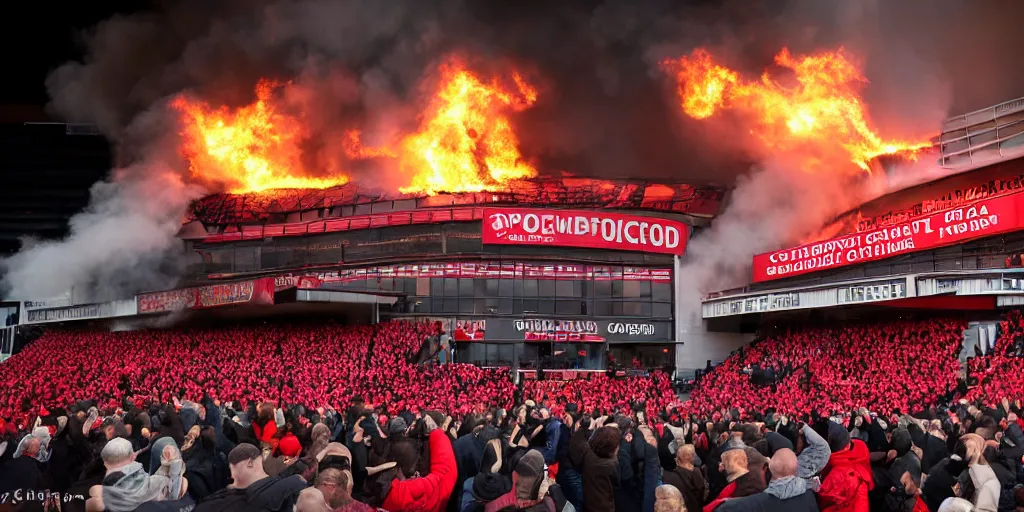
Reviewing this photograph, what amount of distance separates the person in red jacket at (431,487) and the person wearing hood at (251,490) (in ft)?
3.37

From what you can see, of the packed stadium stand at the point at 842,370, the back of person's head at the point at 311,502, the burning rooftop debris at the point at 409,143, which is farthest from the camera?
the burning rooftop debris at the point at 409,143

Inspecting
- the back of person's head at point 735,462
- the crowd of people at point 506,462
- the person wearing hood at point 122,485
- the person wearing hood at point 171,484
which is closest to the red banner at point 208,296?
the crowd of people at point 506,462

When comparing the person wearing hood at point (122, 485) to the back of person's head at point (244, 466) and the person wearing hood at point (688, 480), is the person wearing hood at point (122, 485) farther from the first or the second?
the person wearing hood at point (688, 480)

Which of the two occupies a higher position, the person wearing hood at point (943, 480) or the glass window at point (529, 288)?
the glass window at point (529, 288)

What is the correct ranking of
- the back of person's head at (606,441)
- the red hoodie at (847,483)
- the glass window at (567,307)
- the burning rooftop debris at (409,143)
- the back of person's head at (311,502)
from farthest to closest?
the burning rooftop debris at (409,143)
the glass window at (567,307)
the back of person's head at (606,441)
the red hoodie at (847,483)
the back of person's head at (311,502)

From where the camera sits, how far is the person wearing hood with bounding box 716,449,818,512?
703cm

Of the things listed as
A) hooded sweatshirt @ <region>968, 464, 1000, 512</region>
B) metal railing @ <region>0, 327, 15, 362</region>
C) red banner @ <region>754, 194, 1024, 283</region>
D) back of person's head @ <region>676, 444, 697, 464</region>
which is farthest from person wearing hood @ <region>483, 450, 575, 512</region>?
metal railing @ <region>0, 327, 15, 362</region>

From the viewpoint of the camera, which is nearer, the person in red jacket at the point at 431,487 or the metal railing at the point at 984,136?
the person in red jacket at the point at 431,487

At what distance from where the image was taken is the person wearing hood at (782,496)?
23.1 feet

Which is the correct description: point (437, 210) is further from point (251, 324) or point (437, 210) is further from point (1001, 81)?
point (1001, 81)

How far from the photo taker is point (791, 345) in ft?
134

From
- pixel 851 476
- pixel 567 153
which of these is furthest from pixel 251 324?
pixel 851 476

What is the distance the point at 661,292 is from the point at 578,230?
15.1 feet

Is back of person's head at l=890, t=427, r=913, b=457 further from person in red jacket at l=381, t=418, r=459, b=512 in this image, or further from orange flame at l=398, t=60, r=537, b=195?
orange flame at l=398, t=60, r=537, b=195
